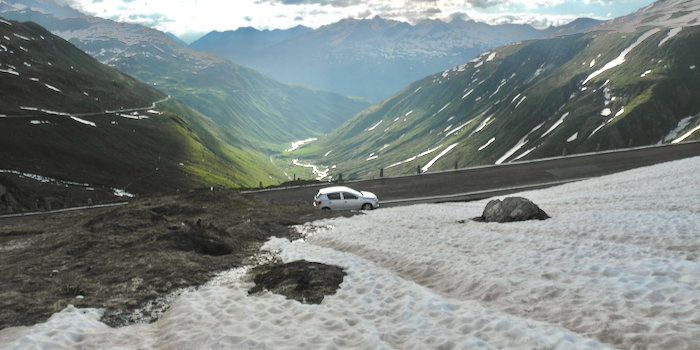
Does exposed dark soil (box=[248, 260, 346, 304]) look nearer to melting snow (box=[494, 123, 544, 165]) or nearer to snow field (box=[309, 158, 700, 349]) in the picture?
snow field (box=[309, 158, 700, 349])

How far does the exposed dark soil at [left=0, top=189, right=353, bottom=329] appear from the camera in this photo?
11641 mm

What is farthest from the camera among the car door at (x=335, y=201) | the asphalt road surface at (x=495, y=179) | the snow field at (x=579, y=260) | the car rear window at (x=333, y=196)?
the asphalt road surface at (x=495, y=179)

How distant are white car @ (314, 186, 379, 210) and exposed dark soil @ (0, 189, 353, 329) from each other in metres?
5.32

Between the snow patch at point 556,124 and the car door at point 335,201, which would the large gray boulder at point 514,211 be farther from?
the snow patch at point 556,124

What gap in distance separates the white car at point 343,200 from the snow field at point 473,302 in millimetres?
13999

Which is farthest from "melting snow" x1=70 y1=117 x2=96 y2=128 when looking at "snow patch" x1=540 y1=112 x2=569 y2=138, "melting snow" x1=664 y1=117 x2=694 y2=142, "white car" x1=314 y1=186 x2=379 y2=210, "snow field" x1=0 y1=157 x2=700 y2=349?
"melting snow" x1=664 y1=117 x2=694 y2=142

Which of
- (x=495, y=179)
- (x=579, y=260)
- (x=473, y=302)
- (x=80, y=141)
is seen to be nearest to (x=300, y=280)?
(x=473, y=302)

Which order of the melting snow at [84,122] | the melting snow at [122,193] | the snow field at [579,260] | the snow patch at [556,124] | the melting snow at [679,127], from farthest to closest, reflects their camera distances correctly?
the snow patch at [556,124] < the melting snow at [679,127] < the melting snow at [84,122] < the melting snow at [122,193] < the snow field at [579,260]

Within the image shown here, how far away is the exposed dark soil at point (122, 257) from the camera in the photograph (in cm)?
1164

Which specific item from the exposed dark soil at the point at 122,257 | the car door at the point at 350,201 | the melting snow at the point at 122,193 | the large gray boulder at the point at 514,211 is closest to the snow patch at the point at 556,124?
the melting snow at the point at 122,193

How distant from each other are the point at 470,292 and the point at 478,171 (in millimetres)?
36299

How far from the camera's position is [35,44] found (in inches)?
7864

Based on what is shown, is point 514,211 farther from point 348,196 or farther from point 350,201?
point 348,196

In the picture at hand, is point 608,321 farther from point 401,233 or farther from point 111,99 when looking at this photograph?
point 111,99
